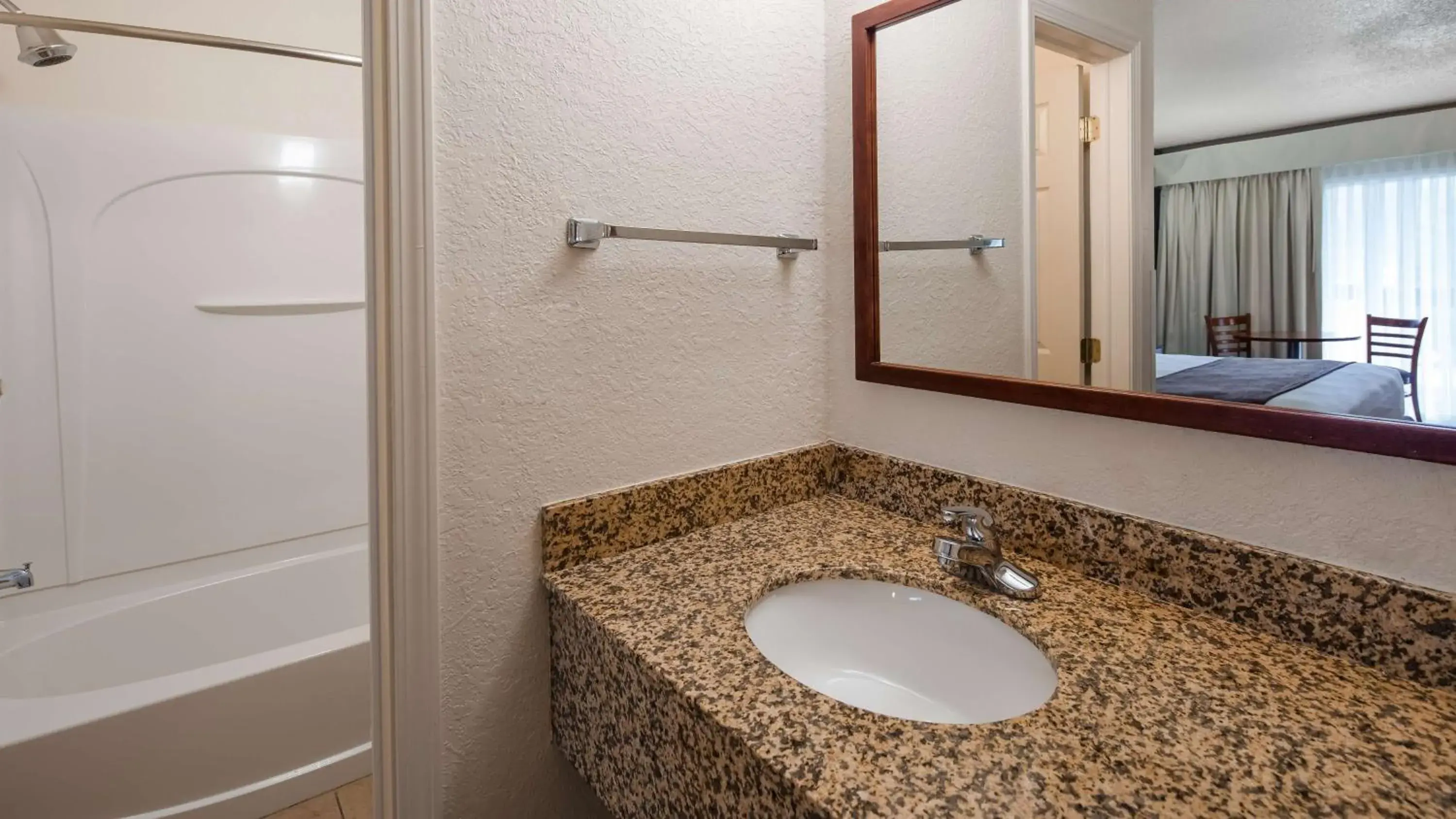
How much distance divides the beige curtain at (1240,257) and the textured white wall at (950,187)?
21 centimetres

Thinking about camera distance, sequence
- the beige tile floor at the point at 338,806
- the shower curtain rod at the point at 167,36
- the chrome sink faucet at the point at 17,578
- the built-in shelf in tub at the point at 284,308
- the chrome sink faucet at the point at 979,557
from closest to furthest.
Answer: the chrome sink faucet at the point at 979,557 → the shower curtain rod at the point at 167,36 → the beige tile floor at the point at 338,806 → the chrome sink faucet at the point at 17,578 → the built-in shelf in tub at the point at 284,308

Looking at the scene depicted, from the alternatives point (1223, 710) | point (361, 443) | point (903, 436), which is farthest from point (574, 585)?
point (361, 443)

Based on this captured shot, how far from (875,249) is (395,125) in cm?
76

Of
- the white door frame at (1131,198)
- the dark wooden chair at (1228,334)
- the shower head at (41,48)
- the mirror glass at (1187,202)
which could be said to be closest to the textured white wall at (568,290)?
the mirror glass at (1187,202)

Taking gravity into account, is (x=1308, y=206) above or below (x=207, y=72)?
below

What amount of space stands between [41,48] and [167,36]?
233 millimetres

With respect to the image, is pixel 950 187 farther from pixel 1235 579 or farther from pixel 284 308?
→ pixel 284 308

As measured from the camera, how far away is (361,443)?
2340 millimetres

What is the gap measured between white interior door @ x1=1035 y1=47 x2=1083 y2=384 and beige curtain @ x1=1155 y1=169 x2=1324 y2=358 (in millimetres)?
112

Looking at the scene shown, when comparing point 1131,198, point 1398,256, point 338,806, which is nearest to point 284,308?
point 338,806

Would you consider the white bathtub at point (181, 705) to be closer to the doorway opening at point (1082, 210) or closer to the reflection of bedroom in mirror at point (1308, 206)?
the doorway opening at point (1082, 210)

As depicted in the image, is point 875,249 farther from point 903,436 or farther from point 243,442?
point 243,442

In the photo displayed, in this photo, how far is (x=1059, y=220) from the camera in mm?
965

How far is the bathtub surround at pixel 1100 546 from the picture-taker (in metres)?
0.68
